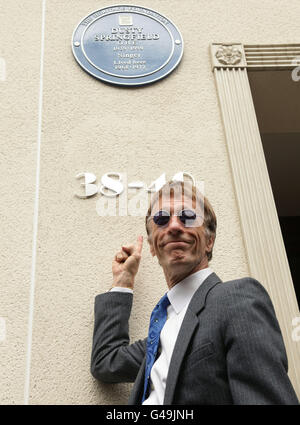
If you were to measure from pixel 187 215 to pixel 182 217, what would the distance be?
0.03 metres

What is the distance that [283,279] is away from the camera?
262cm

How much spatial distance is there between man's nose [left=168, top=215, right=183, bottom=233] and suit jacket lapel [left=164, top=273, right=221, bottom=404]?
29 centimetres

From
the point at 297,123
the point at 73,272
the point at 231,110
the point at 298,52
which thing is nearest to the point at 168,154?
the point at 231,110

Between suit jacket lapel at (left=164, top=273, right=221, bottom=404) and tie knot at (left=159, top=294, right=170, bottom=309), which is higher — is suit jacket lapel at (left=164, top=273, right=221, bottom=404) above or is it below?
below

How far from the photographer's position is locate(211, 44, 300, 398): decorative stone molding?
253 centimetres

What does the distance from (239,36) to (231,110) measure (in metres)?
0.87

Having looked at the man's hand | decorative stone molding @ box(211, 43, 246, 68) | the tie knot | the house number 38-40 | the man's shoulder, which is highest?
decorative stone molding @ box(211, 43, 246, 68)

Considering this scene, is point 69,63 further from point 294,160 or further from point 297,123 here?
point 294,160

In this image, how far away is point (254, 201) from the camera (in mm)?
2834

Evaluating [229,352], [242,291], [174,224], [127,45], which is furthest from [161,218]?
[127,45]

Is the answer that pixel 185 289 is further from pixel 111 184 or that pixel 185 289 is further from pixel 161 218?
pixel 111 184

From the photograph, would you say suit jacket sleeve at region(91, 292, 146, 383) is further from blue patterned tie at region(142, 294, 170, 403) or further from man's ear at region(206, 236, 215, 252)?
man's ear at region(206, 236, 215, 252)

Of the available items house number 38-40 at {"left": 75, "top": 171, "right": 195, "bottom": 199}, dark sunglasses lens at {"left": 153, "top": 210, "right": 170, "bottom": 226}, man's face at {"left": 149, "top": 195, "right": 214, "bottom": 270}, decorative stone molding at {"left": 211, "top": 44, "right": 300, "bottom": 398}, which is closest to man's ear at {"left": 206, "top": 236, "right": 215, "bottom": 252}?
man's face at {"left": 149, "top": 195, "right": 214, "bottom": 270}

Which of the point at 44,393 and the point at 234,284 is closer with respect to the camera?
→ the point at 234,284
